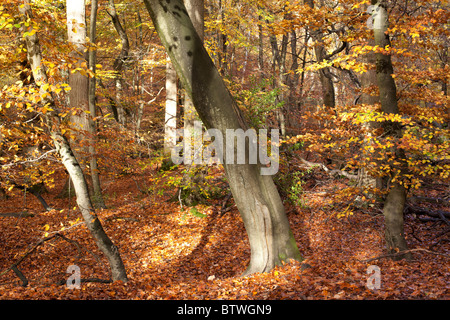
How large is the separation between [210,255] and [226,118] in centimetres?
411

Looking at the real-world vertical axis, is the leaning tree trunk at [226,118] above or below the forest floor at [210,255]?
above

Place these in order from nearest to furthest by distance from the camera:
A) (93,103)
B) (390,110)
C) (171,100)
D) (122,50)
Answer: (390,110) → (93,103) → (171,100) → (122,50)

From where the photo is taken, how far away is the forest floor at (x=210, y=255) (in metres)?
4.43

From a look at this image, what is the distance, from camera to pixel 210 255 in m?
7.77

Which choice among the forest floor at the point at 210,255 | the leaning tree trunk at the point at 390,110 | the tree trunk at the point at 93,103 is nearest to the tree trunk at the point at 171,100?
the forest floor at the point at 210,255

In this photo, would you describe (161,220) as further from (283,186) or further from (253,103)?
(253,103)

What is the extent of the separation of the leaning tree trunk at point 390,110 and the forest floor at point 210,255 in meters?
0.45

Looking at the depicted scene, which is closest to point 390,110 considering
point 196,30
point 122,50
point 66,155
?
point 196,30

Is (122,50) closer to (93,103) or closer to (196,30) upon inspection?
(93,103)

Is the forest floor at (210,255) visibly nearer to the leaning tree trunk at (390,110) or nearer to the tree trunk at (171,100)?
the leaning tree trunk at (390,110)
